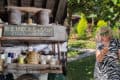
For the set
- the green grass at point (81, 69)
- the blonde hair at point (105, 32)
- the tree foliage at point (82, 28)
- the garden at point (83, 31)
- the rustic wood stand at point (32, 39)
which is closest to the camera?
the blonde hair at point (105, 32)

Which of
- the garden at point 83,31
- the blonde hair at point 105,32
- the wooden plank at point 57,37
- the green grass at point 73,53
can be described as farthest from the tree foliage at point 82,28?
the blonde hair at point 105,32

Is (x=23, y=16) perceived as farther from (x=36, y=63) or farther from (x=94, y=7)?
(x=94, y=7)

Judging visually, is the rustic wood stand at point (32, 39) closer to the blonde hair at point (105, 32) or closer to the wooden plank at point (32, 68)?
the wooden plank at point (32, 68)

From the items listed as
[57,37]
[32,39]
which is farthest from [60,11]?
[32,39]

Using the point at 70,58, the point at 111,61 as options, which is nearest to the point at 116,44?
the point at 111,61

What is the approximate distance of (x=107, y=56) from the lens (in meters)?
2.46

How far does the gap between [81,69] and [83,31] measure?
0.47 meters

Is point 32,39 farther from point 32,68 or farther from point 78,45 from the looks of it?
point 78,45

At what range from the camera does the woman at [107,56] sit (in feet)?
7.99

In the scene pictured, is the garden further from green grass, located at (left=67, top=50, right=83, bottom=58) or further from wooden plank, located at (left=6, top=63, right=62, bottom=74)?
wooden plank, located at (left=6, top=63, right=62, bottom=74)

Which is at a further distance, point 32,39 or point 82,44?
point 82,44

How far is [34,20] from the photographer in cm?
411

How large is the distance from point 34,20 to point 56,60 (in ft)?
2.01

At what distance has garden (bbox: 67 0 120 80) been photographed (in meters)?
2.82
